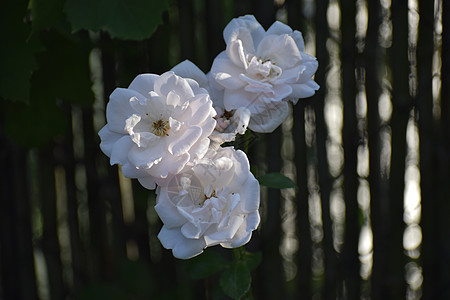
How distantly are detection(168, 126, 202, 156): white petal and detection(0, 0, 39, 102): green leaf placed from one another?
0.53 metres

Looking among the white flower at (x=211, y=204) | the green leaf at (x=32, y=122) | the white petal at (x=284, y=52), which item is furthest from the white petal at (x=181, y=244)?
the green leaf at (x=32, y=122)

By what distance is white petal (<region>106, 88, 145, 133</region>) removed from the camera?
734 mm

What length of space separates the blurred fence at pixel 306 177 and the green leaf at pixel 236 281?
1.41 feet

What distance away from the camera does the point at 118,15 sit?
1.00 m

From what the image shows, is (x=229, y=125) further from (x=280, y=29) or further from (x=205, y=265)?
(x=205, y=265)

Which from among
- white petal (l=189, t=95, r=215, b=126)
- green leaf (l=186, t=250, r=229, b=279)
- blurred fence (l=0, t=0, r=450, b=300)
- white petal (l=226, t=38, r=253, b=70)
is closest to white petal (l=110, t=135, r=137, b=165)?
white petal (l=189, t=95, r=215, b=126)

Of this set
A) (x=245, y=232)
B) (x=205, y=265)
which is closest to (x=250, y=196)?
(x=245, y=232)

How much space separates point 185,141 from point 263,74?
178mm

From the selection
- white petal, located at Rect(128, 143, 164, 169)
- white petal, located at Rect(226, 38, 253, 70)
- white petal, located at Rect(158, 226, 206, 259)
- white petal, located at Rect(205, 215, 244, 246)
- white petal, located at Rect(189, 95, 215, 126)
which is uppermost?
white petal, located at Rect(226, 38, 253, 70)

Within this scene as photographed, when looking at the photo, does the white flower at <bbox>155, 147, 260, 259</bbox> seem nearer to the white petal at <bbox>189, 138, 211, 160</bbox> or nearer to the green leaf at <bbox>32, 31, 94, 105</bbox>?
the white petal at <bbox>189, 138, 211, 160</bbox>

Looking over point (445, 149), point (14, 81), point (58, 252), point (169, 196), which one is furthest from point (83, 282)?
point (445, 149)

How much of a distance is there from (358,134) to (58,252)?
109cm

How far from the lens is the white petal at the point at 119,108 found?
0.73 metres

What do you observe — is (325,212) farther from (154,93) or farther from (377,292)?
(154,93)
